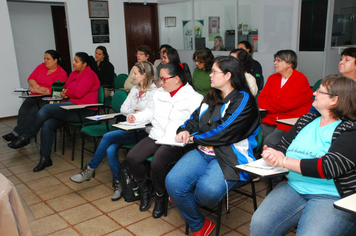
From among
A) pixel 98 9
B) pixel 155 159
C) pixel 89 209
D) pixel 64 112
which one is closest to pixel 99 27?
pixel 98 9

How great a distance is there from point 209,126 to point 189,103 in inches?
18.8

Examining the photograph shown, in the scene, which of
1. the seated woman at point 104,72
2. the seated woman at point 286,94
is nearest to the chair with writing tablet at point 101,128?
the seated woman at point 286,94

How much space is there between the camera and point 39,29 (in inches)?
296

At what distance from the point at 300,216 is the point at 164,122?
1.38 metres

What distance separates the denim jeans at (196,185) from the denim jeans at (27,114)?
2851mm

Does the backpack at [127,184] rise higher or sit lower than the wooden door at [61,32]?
lower

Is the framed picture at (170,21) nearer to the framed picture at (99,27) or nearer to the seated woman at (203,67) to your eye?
the framed picture at (99,27)

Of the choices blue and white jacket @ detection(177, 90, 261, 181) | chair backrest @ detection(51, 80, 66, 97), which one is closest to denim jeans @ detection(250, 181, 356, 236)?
blue and white jacket @ detection(177, 90, 261, 181)

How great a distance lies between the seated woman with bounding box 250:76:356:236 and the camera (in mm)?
1528

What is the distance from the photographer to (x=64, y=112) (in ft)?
12.6

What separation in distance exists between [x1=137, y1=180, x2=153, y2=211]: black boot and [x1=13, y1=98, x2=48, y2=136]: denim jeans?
7.48 ft

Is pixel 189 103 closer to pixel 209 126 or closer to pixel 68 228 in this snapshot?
pixel 209 126

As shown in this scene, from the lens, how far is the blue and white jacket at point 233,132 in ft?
6.88

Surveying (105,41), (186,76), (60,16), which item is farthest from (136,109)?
(60,16)
